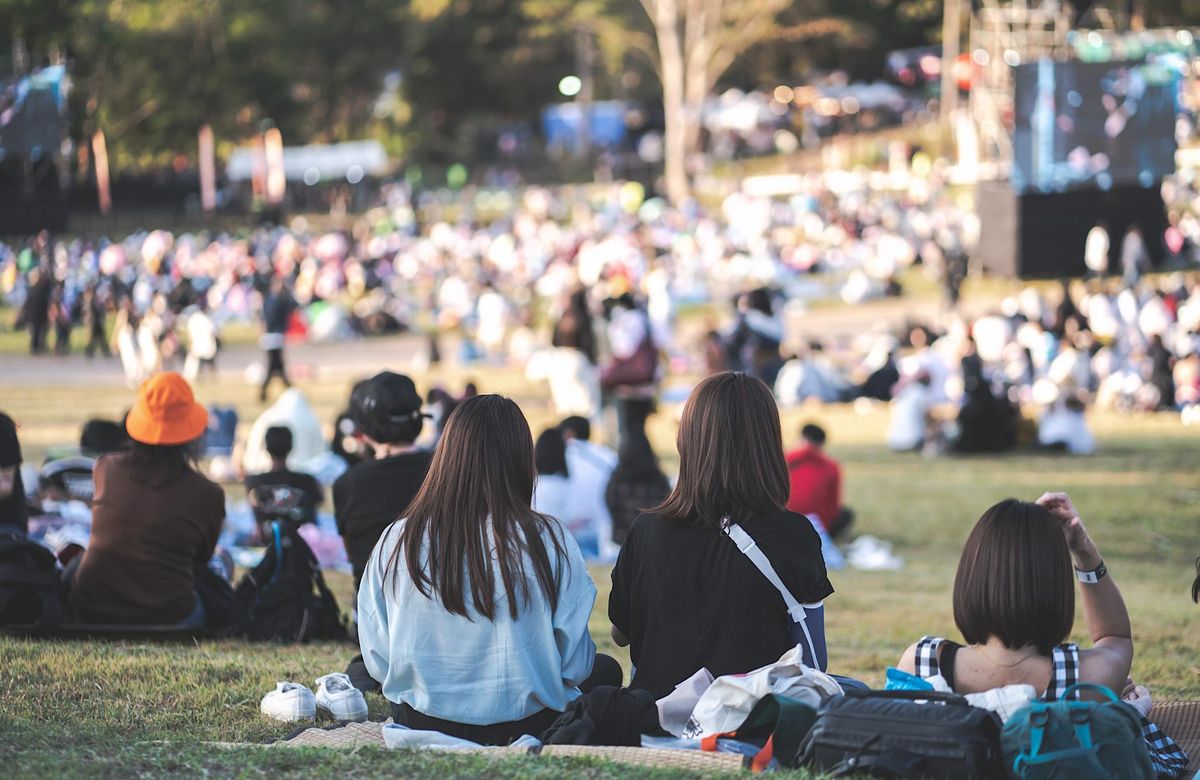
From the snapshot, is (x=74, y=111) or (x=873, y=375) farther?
(x=74, y=111)

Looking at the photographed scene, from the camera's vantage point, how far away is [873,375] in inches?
765

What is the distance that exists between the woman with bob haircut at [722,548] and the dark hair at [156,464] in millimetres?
2409

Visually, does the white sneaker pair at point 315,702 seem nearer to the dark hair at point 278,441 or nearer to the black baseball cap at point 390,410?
the black baseball cap at point 390,410

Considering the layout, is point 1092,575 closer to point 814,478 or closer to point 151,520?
point 151,520

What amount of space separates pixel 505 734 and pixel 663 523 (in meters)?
0.69

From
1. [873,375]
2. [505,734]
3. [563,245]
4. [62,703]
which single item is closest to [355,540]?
[62,703]

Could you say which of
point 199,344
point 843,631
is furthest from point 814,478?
point 199,344

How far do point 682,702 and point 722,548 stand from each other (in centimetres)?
40

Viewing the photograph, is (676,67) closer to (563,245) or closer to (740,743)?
(563,245)

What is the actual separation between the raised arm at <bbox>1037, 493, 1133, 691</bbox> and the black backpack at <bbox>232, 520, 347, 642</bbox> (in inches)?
127

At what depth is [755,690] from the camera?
3781mm

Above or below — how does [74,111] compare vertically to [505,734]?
above

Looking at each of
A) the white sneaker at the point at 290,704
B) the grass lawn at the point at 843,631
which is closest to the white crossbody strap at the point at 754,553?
the grass lawn at the point at 843,631

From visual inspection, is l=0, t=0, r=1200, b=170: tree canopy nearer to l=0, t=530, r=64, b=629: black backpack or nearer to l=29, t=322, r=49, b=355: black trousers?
l=29, t=322, r=49, b=355: black trousers
